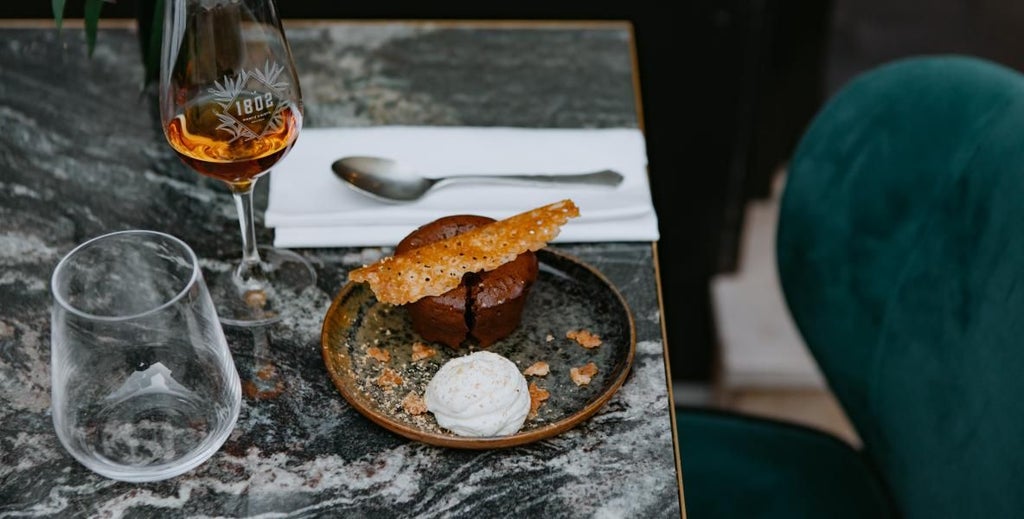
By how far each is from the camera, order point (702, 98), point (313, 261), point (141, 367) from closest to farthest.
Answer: point (141, 367) < point (313, 261) < point (702, 98)

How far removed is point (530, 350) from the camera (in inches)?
37.0

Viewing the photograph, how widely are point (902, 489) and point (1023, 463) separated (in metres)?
0.24

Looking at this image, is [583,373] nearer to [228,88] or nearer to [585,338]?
[585,338]

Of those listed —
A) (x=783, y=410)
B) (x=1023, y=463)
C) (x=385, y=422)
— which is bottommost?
(x=783, y=410)

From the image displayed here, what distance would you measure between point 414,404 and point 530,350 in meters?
0.12

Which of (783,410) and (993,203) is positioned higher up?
(993,203)

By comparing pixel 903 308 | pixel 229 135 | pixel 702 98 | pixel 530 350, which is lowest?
pixel 702 98

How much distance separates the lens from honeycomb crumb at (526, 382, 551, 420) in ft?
2.85

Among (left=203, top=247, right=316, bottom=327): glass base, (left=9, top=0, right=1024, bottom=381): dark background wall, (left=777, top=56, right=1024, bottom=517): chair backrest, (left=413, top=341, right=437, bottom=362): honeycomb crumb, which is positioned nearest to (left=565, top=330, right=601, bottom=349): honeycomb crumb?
(left=413, top=341, right=437, bottom=362): honeycomb crumb

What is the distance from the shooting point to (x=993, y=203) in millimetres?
1010

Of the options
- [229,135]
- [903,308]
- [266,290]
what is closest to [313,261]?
[266,290]

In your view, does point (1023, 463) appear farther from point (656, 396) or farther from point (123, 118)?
point (123, 118)

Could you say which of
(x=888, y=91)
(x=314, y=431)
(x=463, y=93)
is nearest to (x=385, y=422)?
(x=314, y=431)

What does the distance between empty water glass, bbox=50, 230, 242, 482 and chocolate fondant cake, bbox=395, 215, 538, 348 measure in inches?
6.3
